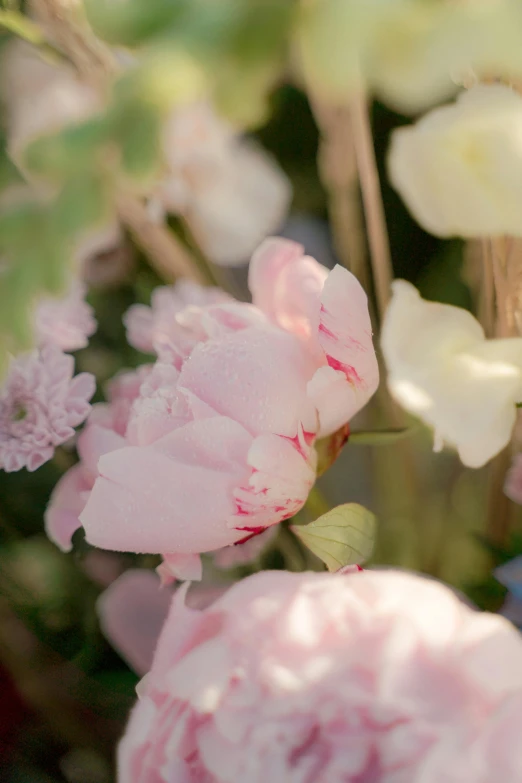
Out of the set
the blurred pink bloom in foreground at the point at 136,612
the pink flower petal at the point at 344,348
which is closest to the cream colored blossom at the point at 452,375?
the pink flower petal at the point at 344,348

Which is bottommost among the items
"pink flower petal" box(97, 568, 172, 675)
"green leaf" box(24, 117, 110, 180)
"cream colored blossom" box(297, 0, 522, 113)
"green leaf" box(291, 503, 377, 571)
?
"pink flower petal" box(97, 568, 172, 675)

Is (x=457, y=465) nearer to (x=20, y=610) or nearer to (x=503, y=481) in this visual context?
(x=503, y=481)

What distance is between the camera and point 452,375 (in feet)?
0.66

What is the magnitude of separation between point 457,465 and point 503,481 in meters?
0.07

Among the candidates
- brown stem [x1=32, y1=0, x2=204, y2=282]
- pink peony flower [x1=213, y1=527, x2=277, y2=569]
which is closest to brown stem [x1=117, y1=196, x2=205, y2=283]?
brown stem [x1=32, y1=0, x2=204, y2=282]

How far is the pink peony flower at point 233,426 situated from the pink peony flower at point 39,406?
3 centimetres

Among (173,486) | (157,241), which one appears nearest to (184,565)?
(173,486)

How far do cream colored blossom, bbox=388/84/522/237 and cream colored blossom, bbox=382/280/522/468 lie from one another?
0.09 ft

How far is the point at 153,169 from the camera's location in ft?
0.37

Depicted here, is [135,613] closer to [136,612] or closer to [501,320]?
[136,612]

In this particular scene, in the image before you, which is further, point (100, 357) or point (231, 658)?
point (100, 357)

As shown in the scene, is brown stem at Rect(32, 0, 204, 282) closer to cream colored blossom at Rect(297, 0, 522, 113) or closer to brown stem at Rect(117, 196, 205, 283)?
brown stem at Rect(117, 196, 205, 283)

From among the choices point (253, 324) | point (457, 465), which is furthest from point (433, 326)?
point (457, 465)

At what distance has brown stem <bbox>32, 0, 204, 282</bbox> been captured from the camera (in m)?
0.24
